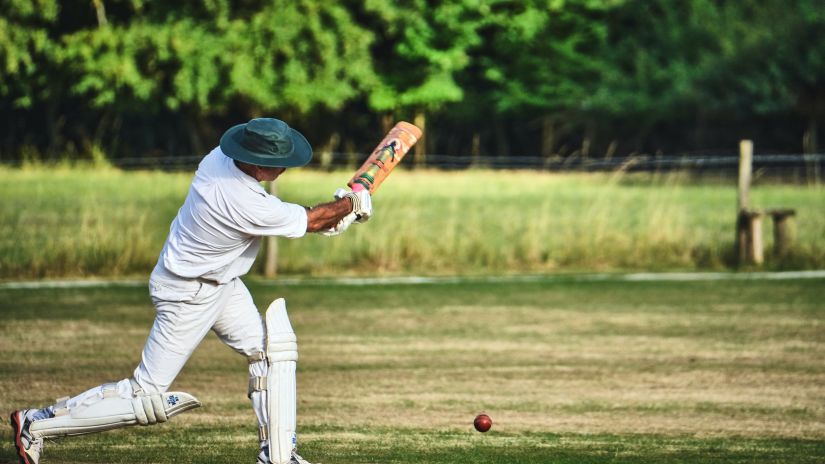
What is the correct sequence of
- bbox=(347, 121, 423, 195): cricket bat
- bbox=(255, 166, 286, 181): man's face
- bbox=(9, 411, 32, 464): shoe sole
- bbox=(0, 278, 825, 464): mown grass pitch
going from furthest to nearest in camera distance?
bbox=(0, 278, 825, 464): mown grass pitch
bbox=(347, 121, 423, 195): cricket bat
bbox=(9, 411, 32, 464): shoe sole
bbox=(255, 166, 286, 181): man's face

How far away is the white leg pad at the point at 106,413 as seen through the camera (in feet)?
21.4

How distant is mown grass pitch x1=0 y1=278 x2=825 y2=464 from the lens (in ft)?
25.8

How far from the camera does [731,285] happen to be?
639 inches

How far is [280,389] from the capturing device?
259 inches

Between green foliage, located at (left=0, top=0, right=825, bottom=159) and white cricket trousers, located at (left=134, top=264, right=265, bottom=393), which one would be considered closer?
white cricket trousers, located at (left=134, top=264, right=265, bottom=393)

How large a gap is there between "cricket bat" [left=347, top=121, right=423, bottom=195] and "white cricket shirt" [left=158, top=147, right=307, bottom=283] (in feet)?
1.63

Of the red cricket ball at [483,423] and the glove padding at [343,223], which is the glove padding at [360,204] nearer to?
the glove padding at [343,223]

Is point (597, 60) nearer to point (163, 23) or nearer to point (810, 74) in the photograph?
point (810, 74)

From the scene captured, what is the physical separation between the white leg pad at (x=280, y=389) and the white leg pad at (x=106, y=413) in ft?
1.57

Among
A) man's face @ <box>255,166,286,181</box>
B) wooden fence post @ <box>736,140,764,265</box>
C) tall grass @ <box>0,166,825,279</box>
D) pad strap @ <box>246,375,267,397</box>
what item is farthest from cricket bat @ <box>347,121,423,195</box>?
wooden fence post @ <box>736,140,764,265</box>

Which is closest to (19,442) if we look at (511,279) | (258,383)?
(258,383)

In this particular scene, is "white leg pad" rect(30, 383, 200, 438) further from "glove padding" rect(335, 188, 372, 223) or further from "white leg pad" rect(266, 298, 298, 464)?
"glove padding" rect(335, 188, 372, 223)

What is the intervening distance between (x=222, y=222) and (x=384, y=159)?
118 cm

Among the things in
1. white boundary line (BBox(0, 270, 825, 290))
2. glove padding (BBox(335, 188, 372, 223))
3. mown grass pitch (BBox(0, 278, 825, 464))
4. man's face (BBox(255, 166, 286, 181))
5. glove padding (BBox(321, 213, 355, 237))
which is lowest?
mown grass pitch (BBox(0, 278, 825, 464))
